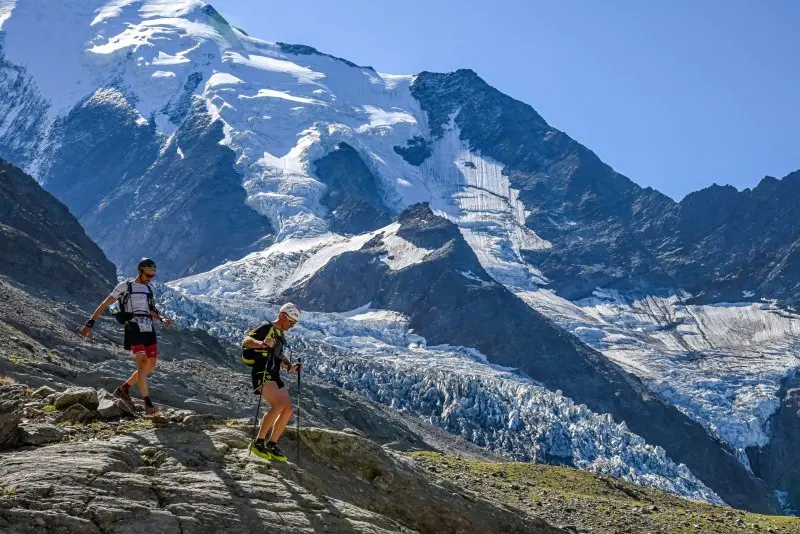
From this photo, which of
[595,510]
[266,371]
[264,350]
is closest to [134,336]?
[264,350]

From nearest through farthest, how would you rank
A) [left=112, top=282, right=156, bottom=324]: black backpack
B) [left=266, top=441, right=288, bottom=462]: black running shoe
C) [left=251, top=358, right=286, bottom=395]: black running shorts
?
[left=266, top=441, right=288, bottom=462]: black running shoe < [left=251, top=358, right=286, bottom=395]: black running shorts < [left=112, top=282, right=156, bottom=324]: black backpack

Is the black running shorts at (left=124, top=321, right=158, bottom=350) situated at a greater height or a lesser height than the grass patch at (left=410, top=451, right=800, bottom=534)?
greater

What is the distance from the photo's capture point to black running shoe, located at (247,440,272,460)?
1842cm

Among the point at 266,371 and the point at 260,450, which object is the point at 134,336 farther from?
the point at 260,450

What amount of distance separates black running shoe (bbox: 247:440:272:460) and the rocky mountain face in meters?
95.5

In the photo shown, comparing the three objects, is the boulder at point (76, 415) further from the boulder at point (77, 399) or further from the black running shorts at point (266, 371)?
the black running shorts at point (266, 371)

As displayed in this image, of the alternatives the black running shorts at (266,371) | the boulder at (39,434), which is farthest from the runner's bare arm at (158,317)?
the boulder at (39,434)

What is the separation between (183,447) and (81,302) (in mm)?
99510

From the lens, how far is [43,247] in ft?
410

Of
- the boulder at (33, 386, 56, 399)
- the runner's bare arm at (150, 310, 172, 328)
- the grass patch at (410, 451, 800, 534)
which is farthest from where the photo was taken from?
the grass patch at (410, 451, 800, 534)

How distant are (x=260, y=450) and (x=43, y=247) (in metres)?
115

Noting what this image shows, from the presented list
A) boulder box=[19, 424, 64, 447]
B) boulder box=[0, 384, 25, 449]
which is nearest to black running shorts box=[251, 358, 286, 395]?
boulder box=[19, 424, 64, 447]

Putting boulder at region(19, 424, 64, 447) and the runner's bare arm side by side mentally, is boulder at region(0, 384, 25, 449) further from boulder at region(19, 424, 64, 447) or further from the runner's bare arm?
the runner's bare arm

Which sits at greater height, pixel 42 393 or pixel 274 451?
pixel 274 451
